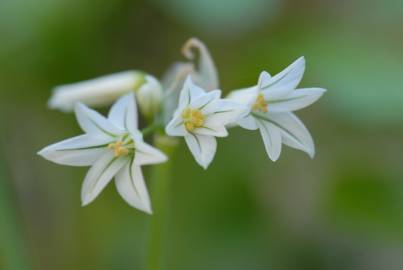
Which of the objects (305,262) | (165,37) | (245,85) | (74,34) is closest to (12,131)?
(74,34)

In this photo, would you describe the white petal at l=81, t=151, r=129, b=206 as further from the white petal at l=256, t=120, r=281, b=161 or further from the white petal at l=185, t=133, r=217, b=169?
the white petal at l=256, t=120, r=281, b=161

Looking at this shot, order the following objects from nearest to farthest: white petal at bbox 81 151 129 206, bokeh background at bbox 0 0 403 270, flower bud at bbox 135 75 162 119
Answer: white petal at bbox 81 151 129 206
flower bud at bbox 135 75 162 119
bokeh background at bbox 0 0 403 270

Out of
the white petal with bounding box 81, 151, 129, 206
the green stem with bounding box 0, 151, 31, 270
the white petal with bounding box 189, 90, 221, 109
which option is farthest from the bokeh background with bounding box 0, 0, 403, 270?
the white petal with bounding box 189, 90, 221, 109

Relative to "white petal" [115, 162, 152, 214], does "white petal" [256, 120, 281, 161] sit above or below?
above

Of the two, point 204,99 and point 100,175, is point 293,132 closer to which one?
point 204,99

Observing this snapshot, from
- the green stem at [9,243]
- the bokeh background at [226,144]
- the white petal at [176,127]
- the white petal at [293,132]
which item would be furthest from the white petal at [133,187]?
the bokeh background at [226,144]

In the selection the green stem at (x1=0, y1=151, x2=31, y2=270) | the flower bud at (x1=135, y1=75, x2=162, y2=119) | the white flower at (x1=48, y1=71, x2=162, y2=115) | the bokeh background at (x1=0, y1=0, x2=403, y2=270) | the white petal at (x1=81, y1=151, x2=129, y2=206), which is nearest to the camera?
the white petal at (x1=81, y1=151, x2=129, y2=206)

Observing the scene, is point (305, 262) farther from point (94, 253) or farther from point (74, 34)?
point (74, 34)
